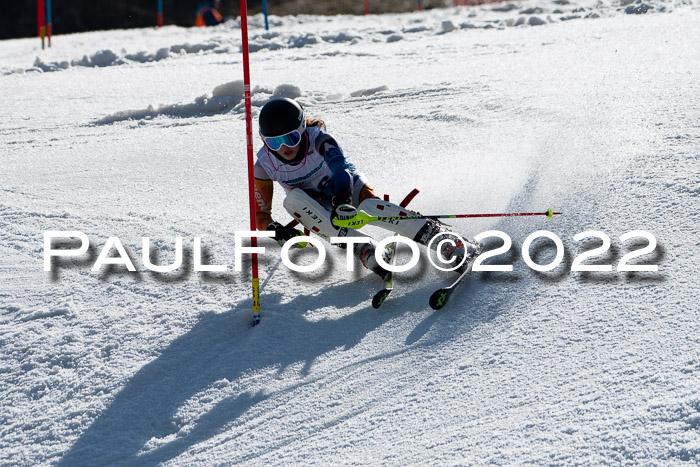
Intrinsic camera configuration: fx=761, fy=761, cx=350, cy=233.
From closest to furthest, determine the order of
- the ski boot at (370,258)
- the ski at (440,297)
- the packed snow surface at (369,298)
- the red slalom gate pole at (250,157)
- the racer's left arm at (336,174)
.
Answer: the packed snow surface at (369,298), the red slalom gate pole at (250,157), the ski at (440,297), the ski boot at (370,258), the racer's left arm at (336,174)

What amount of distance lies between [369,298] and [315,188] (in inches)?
28.6

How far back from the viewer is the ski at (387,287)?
3914 millimetres

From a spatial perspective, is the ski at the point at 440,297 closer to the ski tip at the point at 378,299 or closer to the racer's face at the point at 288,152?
the ski tip at the point at 378,299

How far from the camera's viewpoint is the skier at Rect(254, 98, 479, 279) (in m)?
4.04

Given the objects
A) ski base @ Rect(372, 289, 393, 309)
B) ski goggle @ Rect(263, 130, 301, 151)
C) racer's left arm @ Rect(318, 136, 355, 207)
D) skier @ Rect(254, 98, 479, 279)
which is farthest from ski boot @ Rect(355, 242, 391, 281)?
ski goggle @ Rect(263, 130, 301, 151)

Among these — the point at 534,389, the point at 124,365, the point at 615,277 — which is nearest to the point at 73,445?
the point at 124,365

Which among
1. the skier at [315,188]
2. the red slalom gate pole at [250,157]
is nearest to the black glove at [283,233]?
the skier at [315,188]

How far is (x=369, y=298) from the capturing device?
13.5 ft

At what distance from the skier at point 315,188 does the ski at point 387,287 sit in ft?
0.18

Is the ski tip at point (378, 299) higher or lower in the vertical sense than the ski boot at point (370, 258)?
lower

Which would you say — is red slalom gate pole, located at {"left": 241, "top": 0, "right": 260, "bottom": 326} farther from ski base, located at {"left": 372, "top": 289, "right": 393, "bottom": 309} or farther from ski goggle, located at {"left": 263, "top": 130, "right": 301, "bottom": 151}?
ski base, located at {"left": 372, "top": 289, "right": 393, "bottom": 309}

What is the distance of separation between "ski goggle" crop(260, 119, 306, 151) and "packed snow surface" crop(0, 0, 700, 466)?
793 mm

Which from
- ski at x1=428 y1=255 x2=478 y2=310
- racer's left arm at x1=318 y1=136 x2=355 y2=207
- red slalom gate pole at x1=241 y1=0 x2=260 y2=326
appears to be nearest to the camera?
red slalom gate pole at x1=241 y1=0 x2=260 y2=326

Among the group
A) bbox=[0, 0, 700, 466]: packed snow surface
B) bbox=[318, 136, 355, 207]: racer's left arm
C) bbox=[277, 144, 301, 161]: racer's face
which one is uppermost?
bbox=[277, 144, 301, 161]: racer's face
